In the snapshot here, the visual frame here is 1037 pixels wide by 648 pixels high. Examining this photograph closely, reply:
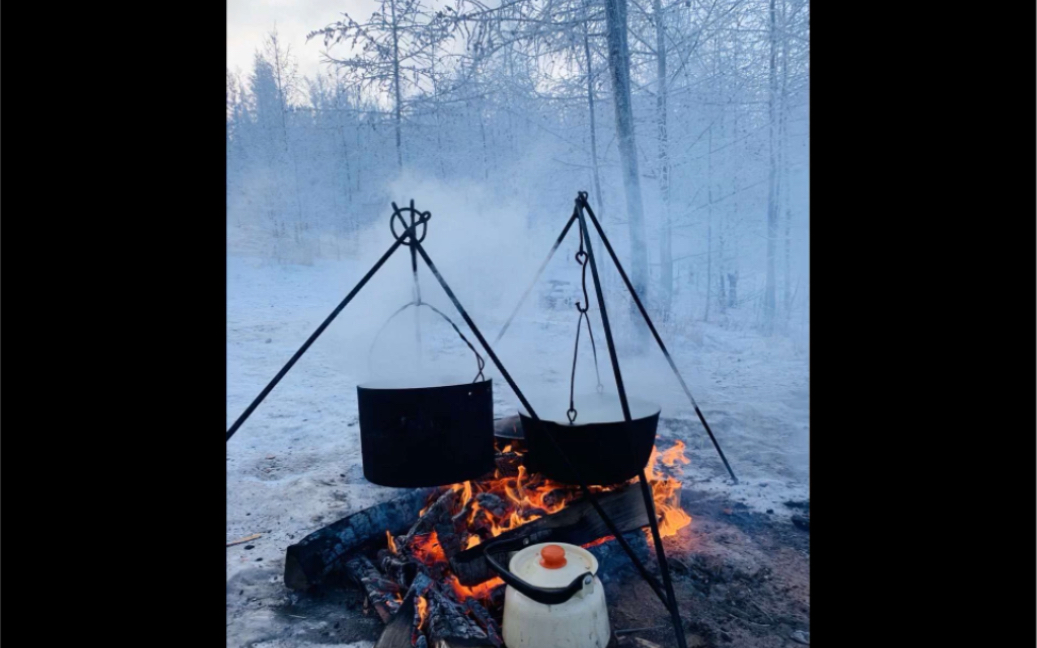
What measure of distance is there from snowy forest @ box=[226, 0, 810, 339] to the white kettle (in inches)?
250

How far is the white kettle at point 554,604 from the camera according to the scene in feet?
7.11

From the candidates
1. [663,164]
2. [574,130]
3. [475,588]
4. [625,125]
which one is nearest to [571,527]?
[475,588]

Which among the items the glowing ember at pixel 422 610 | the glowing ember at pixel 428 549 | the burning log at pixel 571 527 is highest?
the burning log at pixel 571 527

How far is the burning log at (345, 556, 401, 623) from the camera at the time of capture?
2580 millimetres

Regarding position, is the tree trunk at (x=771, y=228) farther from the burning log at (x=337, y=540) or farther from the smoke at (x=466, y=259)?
the burning log at (x=337, y=540)

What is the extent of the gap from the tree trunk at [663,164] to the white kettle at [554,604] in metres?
7.98

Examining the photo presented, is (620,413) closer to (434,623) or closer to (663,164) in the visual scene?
(434,623)

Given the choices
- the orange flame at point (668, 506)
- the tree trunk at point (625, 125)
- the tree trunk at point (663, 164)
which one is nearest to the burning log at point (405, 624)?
the orange flame at point (668, 506)

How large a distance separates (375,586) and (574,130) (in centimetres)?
864

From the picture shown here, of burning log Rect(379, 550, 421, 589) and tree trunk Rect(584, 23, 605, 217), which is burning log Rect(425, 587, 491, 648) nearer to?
burning log Rect(379, 550, 421, 589)

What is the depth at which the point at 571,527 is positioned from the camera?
297cm

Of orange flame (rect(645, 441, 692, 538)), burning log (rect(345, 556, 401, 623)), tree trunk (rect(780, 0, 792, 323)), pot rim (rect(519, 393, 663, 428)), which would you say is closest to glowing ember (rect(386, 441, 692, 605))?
orange flame (rect(645, 441, 692, 538))
